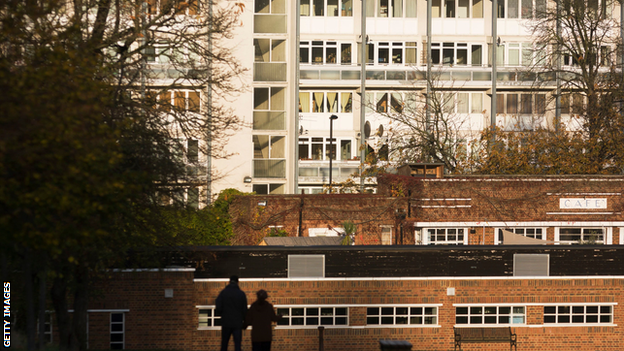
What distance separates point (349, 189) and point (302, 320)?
1726 centimetres

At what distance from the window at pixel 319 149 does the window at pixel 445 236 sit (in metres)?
14.6

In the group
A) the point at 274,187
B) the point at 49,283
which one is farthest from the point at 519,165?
the point at 49,283

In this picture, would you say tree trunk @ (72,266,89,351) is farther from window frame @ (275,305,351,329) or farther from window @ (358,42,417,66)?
window @ (358,42,417,66)

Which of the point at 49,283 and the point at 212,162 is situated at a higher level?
the point at 212,162

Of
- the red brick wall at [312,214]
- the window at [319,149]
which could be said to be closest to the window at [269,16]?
the window at [319,149]

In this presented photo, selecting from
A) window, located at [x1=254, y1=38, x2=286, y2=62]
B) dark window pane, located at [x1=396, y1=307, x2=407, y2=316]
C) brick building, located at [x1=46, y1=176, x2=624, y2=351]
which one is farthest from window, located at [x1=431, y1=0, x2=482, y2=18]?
dark window pane, located at [x1=396, y1=307, x2=407, y2=316]

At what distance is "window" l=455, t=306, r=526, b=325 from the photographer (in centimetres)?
2369

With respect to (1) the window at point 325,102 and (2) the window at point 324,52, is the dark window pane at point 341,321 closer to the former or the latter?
(1) the window at point 325,102

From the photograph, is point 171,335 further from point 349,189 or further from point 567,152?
point 567,152

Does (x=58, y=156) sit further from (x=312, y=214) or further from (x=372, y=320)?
(x=312, y=214)

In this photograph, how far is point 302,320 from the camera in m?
23.0

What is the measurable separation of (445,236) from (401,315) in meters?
9.66

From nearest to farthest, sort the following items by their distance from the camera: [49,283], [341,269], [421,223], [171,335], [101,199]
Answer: [101,199] → [49,283] → [171,335] → [341,269] → [421,223]

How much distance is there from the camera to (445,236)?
32344mm
